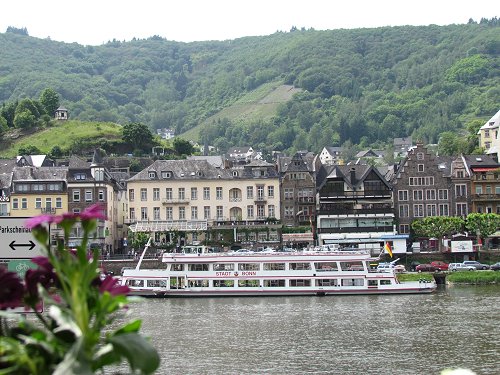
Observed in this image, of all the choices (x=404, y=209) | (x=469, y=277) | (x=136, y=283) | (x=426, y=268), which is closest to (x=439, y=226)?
(x=404, y=209)

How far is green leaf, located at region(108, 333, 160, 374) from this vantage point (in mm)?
8180

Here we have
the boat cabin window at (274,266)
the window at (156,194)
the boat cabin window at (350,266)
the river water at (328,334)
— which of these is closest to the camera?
the river water at (328,334)

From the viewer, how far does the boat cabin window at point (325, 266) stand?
84.5m

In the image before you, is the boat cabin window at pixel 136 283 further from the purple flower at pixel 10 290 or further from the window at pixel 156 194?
the purple flower at pixel 10 290

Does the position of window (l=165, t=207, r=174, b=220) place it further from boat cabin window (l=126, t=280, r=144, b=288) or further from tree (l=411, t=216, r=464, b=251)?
boat cabin window (l=126, t=280, r=144, b=288)

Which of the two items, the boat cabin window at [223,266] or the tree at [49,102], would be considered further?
the tree at [49,102]

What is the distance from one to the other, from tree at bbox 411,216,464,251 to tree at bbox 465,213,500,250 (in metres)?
1.38

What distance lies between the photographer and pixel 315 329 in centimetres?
5522

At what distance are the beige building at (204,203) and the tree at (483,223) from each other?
2106cm

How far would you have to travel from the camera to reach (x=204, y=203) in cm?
11594

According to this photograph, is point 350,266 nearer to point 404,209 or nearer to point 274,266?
point 274,266

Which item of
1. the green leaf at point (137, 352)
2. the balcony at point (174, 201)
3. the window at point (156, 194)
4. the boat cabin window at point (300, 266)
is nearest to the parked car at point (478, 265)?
the boat cabin window at point (300, 266)

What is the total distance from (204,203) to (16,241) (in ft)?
335

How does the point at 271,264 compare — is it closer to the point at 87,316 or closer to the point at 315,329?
the point at 315,329
